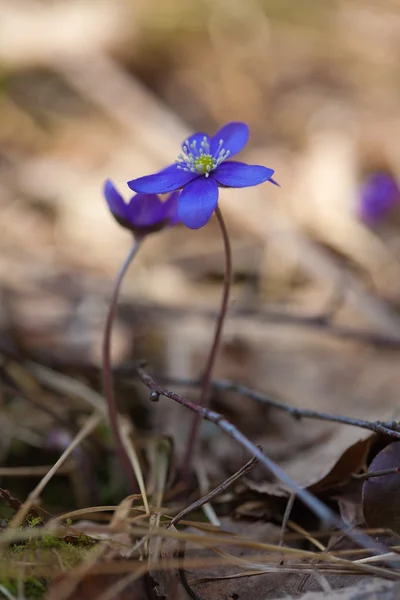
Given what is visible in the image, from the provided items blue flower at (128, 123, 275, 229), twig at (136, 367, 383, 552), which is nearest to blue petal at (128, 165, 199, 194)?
blue flower at (128, 123, 275, 229)

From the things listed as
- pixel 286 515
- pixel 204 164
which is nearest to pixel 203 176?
pixel 204 164

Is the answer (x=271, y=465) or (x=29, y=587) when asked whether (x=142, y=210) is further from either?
(x=29, y=587)

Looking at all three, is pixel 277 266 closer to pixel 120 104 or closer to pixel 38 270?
pixel 38 270

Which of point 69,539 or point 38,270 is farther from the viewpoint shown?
point 38,270

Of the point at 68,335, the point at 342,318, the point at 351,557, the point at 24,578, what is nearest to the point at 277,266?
the point at 342,318

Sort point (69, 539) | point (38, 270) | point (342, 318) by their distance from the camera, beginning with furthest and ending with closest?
point (38, 270), point (342, 318), point (69, 539)

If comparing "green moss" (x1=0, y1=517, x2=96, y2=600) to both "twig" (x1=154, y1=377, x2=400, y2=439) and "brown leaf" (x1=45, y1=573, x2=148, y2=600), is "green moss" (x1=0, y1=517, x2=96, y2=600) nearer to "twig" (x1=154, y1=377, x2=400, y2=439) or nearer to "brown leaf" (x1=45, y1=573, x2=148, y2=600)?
"brown leaf" (x1=45, y1=573, x2=148, y2=600)
